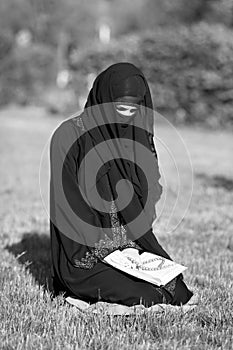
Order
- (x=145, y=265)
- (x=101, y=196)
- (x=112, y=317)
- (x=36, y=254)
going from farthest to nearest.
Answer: (x=36, y=254)
(x=101, y=196)
(x=145, y=265)
(x=112, y=317)

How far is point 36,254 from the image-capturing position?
566 centimetres

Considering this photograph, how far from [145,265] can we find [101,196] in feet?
1.61

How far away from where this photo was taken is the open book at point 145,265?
3.91 meters

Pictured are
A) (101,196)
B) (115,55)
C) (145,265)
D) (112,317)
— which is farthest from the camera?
(115,55)

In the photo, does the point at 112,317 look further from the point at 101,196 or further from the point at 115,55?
the point at 115,55

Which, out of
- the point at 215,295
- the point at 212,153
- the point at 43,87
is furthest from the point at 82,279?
the point at 43,87

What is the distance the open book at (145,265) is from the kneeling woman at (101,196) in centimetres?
7

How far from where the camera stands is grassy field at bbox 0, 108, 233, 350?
11.5 feet

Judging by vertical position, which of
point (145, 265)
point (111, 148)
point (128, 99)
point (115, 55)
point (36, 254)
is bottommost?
point (36, 254)

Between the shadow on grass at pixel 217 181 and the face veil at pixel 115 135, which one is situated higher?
the face veil at pixel 115 135

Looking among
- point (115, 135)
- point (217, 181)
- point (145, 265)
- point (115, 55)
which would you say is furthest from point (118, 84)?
point (115, 55)

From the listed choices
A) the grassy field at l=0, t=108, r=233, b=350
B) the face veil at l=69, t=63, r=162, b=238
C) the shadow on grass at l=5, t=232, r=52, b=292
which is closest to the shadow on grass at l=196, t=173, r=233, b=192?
the grassy field at l=0, t=108, r=233, b=350

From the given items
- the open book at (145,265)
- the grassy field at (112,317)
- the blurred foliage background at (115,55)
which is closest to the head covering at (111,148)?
the open book at (145,265)

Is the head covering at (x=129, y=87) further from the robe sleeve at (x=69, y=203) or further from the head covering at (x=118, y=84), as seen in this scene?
the robe sleeve at (x=69, y=203)
